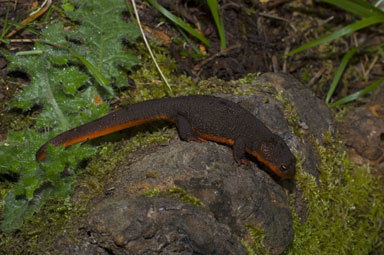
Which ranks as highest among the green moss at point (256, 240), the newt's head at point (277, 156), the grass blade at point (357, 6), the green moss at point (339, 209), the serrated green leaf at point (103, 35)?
the grass blade at point (357, 6)

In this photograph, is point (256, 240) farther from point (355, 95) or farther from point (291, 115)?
point (355, 95)

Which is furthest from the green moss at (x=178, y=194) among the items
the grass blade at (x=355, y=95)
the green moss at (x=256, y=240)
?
the grass blade at (x=355, y=95)

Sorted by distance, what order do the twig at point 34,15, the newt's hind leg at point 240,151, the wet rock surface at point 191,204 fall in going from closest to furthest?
the wet rock surface at point 191,204
the newt's hind leg at point 240,151
the twig at point 34,15

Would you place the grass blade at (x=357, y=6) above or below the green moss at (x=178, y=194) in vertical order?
above

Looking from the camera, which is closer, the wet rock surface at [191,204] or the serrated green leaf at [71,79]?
the wet rock surface at [191,204]

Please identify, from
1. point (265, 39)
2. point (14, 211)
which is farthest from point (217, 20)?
point (14, 211)

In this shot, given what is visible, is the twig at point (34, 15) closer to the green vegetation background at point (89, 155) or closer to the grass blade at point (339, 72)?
the green vegetation background at point (89, 155)
